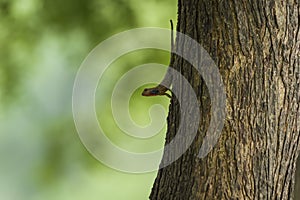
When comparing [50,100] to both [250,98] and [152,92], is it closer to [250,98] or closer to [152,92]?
[152,92]

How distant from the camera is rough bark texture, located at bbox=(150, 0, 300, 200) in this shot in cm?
159

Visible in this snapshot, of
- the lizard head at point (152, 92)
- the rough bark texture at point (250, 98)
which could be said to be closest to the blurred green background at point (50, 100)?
the lizard head at point (152, 92)

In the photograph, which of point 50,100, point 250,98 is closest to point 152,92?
point 250,98

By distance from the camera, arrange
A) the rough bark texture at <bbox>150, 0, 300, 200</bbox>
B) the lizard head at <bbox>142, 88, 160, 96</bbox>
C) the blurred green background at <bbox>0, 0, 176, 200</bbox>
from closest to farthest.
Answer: the rough bark texture at <bbox>150, 0, 300, 200</bbox> → the lizard head at <bbox>142, 88, 160, 96</bbox> → the blurred green background at <bbox>0, 0, 176, 200</bbox>

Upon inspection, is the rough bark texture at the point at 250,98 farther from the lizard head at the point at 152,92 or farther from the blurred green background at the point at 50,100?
the blurred green background at the point at 50,100

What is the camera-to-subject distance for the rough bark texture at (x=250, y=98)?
5.21ft

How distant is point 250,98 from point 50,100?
1.70 metres

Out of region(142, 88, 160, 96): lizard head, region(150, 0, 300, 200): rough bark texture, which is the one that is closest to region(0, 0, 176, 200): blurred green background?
region(142, 88, 160, 96): lizard head

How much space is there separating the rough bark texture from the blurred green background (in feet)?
4.67

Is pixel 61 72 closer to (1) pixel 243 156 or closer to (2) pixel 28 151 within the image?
(2) pixel 28 151

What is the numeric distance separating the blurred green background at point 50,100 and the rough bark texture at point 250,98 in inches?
56.0

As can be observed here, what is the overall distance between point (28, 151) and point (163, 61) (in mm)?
785

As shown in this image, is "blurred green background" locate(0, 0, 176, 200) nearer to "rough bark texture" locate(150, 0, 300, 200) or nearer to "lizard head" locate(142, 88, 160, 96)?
"lizard head" locate(142, 88, 160, 96)

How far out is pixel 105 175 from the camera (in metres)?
3.14
